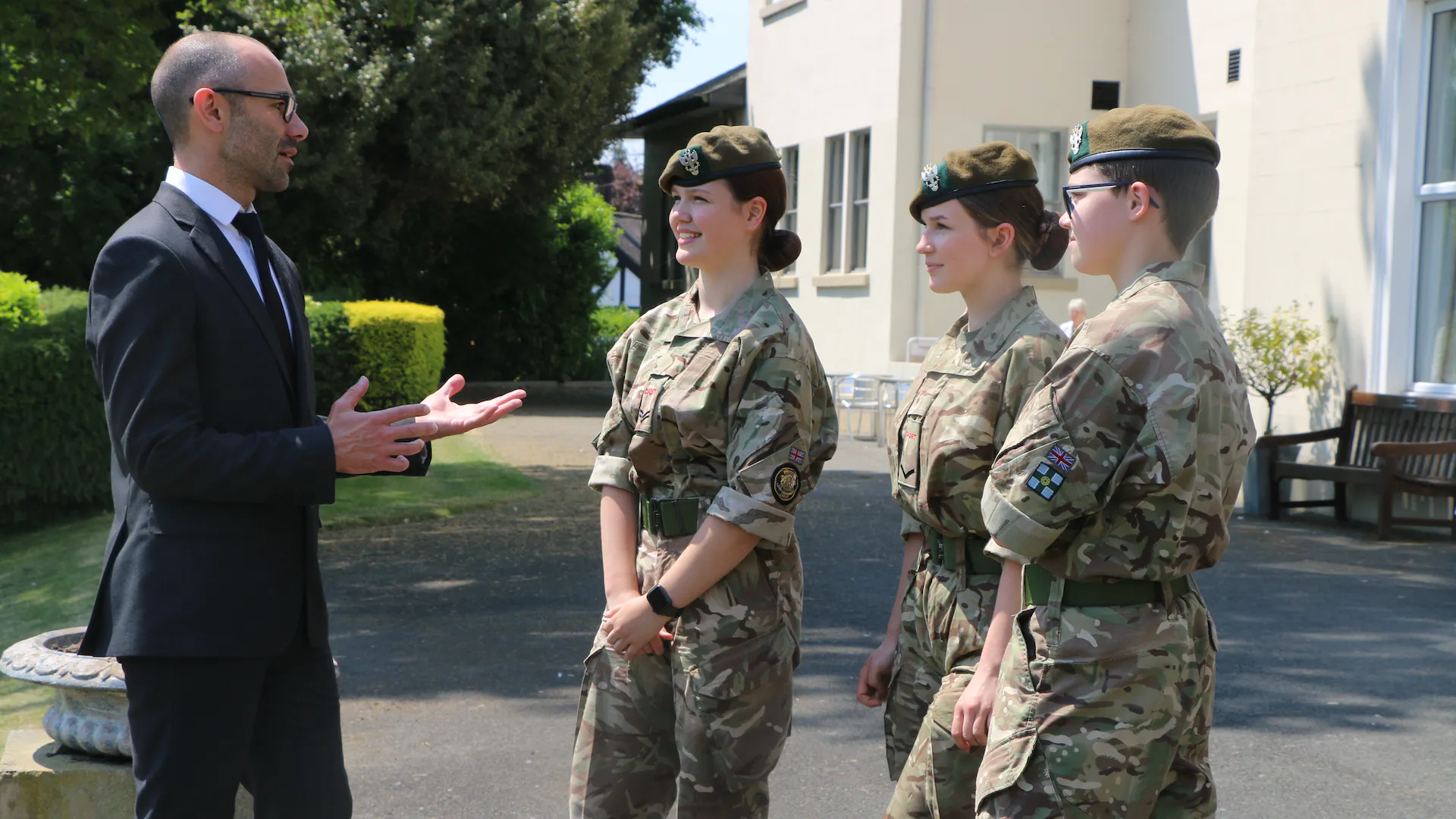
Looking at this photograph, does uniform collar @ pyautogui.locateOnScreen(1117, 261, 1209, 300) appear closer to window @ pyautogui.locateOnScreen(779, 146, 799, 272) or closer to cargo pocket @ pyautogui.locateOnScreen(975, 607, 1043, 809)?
cargo pocket @ pyautogui.locateOnScreen(975, 607, 1043, 809)

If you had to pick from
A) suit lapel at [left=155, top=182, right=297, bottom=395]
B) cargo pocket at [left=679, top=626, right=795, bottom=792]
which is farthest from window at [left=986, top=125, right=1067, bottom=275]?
suit lapel at [left=155, top=182, right=297, bottom=395]

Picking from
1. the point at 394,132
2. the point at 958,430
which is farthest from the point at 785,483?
the point at 394,132

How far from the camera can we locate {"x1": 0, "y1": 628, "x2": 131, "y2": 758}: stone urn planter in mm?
3852

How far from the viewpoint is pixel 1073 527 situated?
8.27 ft

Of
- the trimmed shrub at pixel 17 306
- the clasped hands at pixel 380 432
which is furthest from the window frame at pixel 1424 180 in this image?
the trimmed shrub at pixel 17 306

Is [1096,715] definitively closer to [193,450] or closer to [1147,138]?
[1147,138]

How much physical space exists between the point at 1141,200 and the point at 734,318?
1.11 metres

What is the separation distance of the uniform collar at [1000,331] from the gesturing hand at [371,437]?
1294mm

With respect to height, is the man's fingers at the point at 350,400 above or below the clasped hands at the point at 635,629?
above

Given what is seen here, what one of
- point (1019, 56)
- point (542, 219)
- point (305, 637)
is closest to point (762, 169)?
point (305, 637)

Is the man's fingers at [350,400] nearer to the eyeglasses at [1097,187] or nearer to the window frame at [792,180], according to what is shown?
the eyeglasses at [1097,187]

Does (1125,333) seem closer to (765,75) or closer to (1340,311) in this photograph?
(1340,311)

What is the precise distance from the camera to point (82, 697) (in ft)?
12.9

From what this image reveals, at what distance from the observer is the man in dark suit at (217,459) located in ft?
9.20
